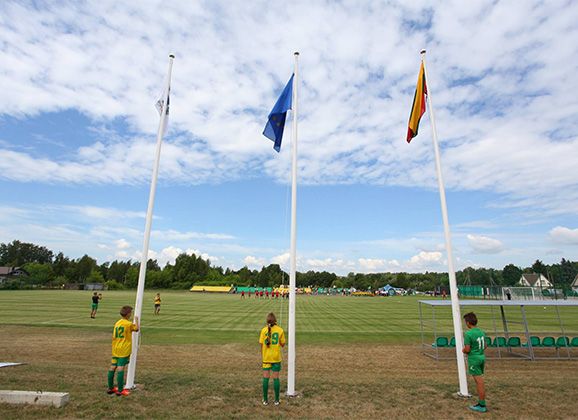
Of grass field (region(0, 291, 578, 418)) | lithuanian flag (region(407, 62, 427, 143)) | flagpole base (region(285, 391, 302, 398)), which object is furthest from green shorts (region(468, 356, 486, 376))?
lithuanian flag (region(407, 62, 427, 143))

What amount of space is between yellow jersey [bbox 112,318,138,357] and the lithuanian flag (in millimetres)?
9227

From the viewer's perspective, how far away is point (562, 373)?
38.5ft

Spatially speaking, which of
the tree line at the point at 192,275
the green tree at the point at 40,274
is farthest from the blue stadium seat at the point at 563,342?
the green tree at the point at 40,274

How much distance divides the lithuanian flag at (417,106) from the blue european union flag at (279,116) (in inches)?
145

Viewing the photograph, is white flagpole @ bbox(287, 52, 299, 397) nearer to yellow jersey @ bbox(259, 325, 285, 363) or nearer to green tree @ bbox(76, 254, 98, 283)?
yellow jersey @ bbox(259, 325, 285, 363)

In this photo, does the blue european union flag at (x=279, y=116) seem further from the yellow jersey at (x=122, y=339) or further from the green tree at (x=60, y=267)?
the green tree at (x=60, y=267)

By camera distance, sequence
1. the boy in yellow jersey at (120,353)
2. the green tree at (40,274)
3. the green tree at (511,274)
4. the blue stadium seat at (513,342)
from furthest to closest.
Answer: the green tree at (511,274) → the green tree at (40,274) → the blue stadium seat at (513,342) → the boy in yellow jersey at (120,353)

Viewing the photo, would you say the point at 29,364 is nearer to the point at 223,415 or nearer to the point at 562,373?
the point at 223,415

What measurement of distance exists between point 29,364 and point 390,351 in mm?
13311

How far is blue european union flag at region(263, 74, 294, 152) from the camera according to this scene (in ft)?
34.3

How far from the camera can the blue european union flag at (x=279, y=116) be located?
1046cm

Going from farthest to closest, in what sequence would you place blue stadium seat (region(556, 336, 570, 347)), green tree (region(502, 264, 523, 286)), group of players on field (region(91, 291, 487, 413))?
green tree (region(502, 264, 523, 286)) < blue stadium seat (region(556, 336, 570, 347)) < group of players on field (region(91, 291, 487, 413))

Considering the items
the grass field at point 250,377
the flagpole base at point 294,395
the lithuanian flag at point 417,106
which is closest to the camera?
the grass field at point 250,377

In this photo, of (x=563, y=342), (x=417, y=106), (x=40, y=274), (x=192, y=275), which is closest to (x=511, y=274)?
(x=192, y=275)
